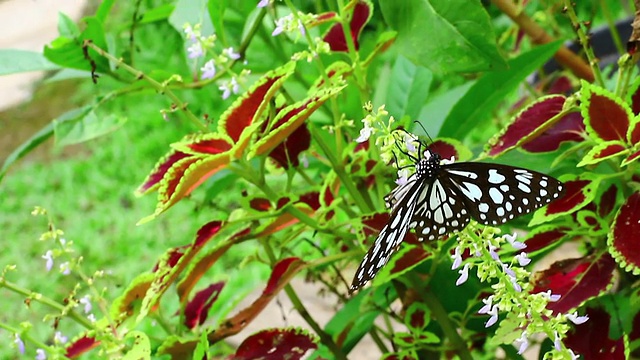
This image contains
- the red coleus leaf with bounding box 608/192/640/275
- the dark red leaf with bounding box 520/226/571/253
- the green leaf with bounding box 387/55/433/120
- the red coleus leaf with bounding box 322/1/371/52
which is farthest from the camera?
the green leaf with bounding box 387/55/433/120

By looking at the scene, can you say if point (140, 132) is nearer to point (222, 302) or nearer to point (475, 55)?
point (222, 302)

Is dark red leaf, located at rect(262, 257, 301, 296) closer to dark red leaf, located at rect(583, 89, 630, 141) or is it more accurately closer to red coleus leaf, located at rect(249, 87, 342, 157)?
red coleus leaf, located at rect(249, 87, 342, 157)

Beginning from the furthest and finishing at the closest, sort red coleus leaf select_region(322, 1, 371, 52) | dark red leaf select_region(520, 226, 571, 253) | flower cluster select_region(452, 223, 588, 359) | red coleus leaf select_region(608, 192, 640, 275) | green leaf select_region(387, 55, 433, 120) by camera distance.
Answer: green leaf select_region(387, 55, 433, 120)
red coleus leaf select_region(322, 1, 371, 52)
dark red leaf select_region(520, 226, 571, 253)
red coleus leaf select_region(608, 192, 640, 275)
flower cluster select_region(452, 223, 588, 359)

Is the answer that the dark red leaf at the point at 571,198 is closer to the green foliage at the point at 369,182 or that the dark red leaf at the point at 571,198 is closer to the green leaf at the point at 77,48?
the green foliage at the point at 369,182

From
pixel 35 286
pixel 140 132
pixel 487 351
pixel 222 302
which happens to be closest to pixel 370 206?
pixel 487 351

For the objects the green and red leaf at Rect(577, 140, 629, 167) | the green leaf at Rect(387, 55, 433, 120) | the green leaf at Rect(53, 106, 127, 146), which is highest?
the green leaf at Rect(53, 106, 127, 146)

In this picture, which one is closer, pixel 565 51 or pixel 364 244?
pixel 364 244

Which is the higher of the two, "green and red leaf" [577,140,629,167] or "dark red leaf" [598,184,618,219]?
"green and red leaf" [577,140,629,167]

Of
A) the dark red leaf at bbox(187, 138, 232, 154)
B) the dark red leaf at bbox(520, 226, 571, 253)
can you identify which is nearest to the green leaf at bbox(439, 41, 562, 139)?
the dark red leaf at bbox(520, 226, 571, 253)
